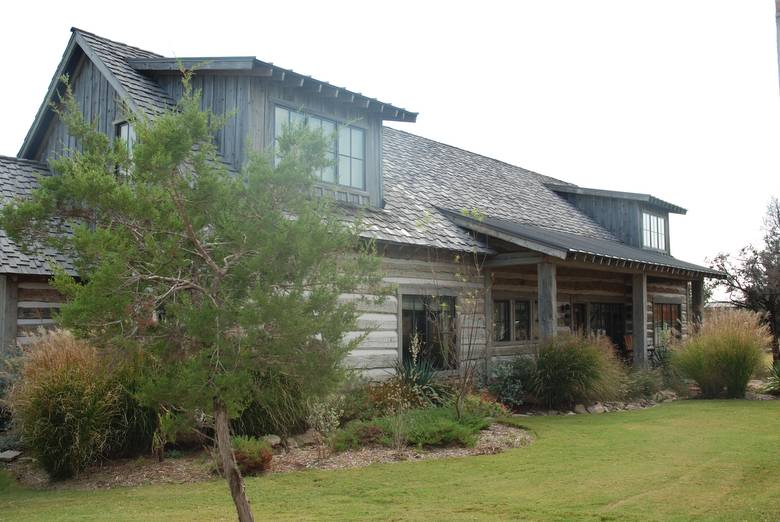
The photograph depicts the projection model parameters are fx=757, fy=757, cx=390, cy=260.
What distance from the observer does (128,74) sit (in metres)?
12.5

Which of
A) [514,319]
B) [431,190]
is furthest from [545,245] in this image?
[431,190]

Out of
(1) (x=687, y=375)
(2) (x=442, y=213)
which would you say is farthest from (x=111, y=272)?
(1) (x=687, y=375)

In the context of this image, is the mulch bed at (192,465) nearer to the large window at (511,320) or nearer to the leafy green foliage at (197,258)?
the leafy green foliage at (197,258)

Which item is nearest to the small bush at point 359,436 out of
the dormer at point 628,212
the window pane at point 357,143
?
the window pane at point 357,143

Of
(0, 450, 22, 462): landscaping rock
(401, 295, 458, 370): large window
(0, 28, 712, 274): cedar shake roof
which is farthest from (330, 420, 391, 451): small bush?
(0, 450, 22, 462): landscaping rock

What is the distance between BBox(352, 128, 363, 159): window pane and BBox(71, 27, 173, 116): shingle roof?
3.17m

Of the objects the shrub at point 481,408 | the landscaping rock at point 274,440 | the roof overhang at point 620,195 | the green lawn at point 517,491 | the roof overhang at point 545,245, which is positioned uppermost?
the roof overhang at point 620,195

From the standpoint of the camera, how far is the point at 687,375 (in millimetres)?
15438

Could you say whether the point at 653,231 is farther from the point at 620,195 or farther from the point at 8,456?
the point at 8,456

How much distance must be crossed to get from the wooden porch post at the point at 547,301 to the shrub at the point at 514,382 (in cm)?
62

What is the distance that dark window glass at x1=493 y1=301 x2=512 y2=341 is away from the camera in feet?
51.8

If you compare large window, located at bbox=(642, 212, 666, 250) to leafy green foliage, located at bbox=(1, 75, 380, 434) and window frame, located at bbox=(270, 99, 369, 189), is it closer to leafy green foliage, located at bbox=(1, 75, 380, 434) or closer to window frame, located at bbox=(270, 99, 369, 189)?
window frame, located at bbox=(270, 99, 369, 189)

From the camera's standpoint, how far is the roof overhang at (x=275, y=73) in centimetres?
1146

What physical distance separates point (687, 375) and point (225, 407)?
1284 cm
